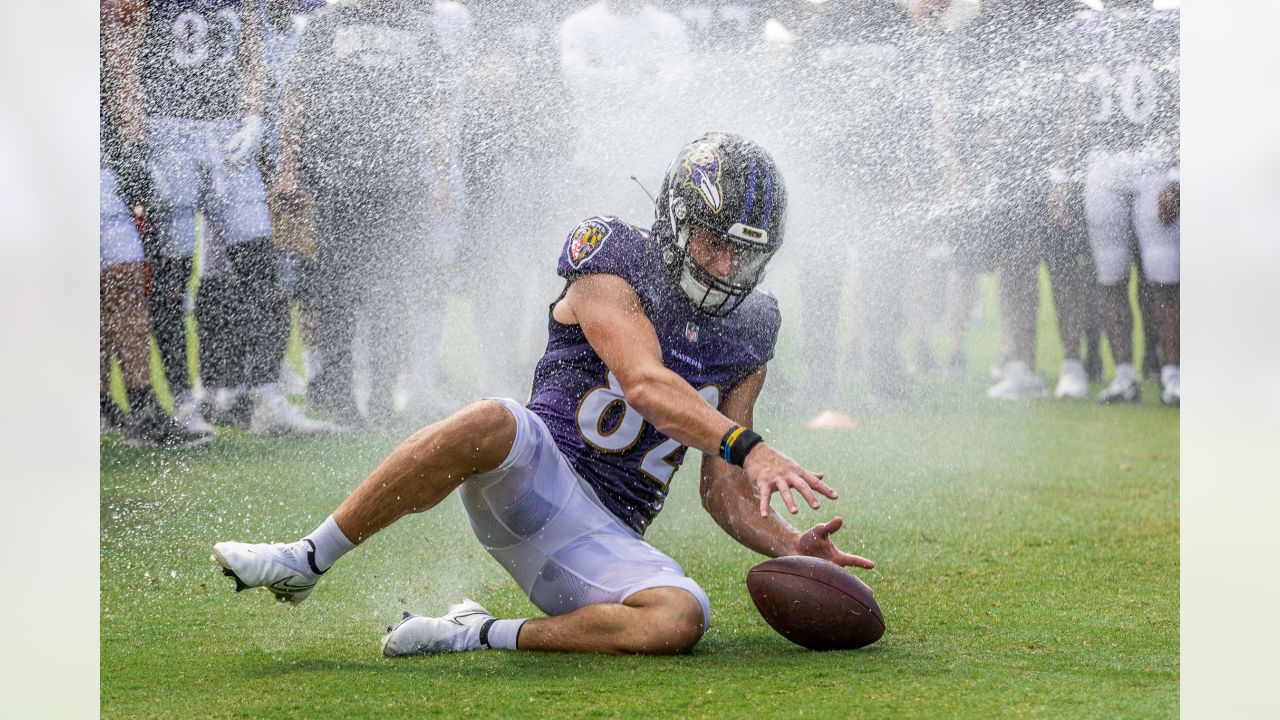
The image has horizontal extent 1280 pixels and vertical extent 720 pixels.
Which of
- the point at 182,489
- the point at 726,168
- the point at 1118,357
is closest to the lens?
the point at 726,168

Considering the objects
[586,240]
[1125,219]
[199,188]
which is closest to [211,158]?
[199,188]

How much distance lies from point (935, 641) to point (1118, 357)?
3.46 m

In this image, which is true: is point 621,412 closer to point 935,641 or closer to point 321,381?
point 935,641

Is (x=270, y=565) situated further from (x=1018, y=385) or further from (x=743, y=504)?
(x=1018, y=385)

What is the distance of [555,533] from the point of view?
2.44m

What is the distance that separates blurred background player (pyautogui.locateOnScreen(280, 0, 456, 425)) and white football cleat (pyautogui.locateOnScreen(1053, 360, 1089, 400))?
2706mm

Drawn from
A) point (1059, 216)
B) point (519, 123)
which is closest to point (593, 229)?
point (519, 123)

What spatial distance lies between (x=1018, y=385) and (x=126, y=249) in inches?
137

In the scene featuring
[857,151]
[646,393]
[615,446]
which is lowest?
[615,446]

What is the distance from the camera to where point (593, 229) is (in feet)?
8.14

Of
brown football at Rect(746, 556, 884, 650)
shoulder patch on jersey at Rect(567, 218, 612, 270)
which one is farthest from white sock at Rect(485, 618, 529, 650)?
shoulder patch on jersey at Rect(567, 218, 612, 270)

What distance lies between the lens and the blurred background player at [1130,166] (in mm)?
4711

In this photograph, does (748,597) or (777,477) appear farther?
(748,597)

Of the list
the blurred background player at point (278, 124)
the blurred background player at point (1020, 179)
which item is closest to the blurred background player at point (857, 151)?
the blurred background player at point (1020, 179)
